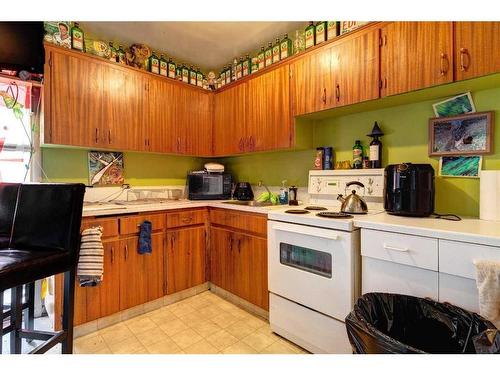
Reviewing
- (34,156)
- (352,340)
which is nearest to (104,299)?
(34,156)

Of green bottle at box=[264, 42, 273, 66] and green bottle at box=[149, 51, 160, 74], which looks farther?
green bottle at box=[149, 51, 160, 74]

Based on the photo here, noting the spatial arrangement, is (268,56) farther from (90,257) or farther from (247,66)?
(90,257)

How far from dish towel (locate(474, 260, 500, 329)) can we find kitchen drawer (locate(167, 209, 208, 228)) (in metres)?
2.09

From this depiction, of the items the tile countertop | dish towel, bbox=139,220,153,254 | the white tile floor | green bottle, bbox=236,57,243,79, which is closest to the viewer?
the tile countertop

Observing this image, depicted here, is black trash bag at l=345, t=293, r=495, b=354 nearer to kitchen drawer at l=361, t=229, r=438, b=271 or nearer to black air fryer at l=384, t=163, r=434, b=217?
kitchen drawer at l=361, t=229, r=438, b=271

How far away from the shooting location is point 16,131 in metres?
2.09

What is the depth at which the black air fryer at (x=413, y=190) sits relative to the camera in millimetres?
1526

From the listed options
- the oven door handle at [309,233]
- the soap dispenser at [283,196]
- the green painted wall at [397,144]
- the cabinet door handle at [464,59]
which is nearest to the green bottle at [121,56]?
the green painted wall at [397,144]

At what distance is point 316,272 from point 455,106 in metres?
1.44

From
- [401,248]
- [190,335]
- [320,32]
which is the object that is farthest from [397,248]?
[320,32]

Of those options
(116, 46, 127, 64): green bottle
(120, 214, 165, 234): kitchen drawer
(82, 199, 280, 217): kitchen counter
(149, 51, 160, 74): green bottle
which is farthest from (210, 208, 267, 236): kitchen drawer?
(116, 46, 127, 64): green bottle

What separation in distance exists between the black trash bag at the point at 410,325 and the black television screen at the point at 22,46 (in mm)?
2642

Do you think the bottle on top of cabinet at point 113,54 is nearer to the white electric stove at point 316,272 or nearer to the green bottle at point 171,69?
the green bottle at point 171,69

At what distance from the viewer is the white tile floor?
1.69m
